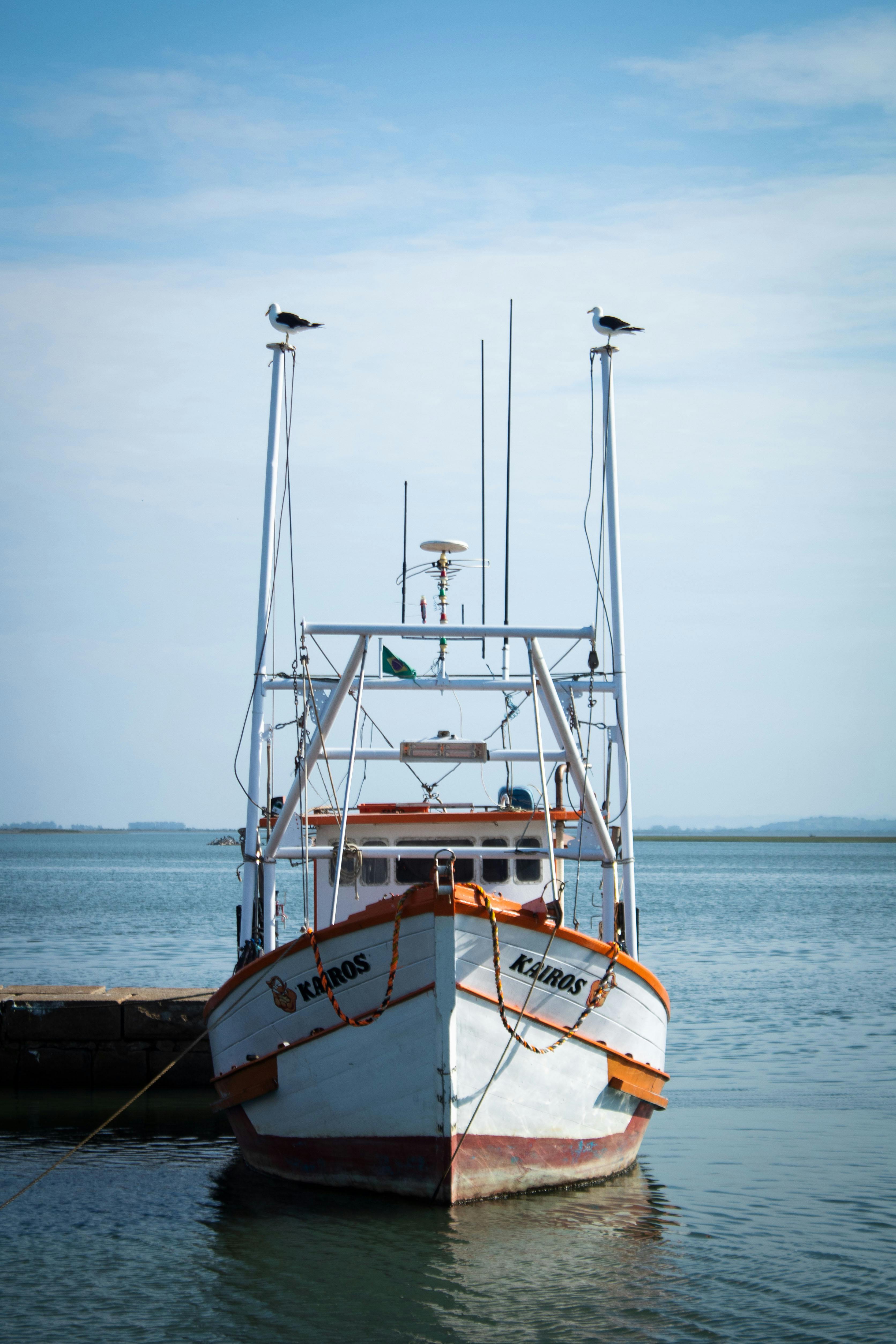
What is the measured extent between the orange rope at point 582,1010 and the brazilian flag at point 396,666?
9.10ft

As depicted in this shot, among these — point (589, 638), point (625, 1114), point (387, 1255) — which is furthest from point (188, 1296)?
point (589, 638)

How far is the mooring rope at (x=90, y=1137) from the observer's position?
1166cm

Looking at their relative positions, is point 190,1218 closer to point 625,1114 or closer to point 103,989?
point 625,1114

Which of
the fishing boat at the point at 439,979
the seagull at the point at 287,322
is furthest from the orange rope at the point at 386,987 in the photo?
the seagull at the point at 287,322

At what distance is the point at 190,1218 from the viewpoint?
35.9 ft

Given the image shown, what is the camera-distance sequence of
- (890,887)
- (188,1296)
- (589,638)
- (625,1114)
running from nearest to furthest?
(188,1296), (625,1114), (589,638), (890,887)

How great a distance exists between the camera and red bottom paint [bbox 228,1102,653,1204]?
404 inches

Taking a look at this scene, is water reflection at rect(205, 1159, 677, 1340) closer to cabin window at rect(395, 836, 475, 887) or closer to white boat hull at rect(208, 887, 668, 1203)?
white boat hull at rect(208, 887, 668, 1203)

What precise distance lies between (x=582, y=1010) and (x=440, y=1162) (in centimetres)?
176

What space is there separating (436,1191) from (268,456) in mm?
7792

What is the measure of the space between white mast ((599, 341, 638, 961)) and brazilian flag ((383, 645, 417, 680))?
219cm

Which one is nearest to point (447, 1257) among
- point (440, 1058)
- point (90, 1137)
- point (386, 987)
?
point (440, 1058)

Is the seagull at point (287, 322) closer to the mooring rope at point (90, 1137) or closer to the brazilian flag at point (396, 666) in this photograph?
the brazilian flag at point (396, 666)

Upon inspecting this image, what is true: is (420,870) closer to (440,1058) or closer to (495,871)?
(495,871)
